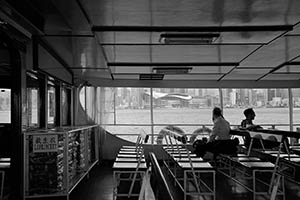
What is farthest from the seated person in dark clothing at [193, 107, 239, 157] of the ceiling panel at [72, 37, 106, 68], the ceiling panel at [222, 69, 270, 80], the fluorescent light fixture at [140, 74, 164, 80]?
the ceiling panel at [72, 37, 106, 68]

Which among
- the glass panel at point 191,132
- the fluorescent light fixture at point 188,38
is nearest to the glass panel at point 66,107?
the glass panel at point 191,132

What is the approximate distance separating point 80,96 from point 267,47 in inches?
181

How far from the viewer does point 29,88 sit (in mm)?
5426

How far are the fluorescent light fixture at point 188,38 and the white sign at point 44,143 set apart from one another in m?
1.90

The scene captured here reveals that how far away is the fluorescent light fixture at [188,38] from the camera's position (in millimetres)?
4898

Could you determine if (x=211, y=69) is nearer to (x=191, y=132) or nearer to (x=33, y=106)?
(x=191, y=132)

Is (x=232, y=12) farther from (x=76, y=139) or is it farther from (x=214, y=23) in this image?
(x=76, y=139)

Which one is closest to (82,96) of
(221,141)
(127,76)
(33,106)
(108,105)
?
(108,105)

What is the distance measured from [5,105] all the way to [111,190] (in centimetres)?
214

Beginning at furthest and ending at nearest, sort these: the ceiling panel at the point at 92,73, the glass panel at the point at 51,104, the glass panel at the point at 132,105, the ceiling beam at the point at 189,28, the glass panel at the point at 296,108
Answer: the glass panel at the point at 296,108, the glass panel at the point at 132,105, the ceiling panel at the point at 92,73, the glass panel at the point at 51,104, the ceiling beam at the point at 189,28

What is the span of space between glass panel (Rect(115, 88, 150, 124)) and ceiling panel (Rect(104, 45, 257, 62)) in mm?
3072

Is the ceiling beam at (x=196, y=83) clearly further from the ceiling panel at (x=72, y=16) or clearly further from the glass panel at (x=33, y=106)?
the ceiling panel at (x=72, y=16)

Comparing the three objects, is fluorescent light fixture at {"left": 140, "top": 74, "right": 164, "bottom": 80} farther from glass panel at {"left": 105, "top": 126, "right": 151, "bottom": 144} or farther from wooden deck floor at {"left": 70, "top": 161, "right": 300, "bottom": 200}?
wooden deck floor at {"left": 70, "top": 161, "right": 300, "bottom": 200}

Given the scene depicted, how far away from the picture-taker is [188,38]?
503cm
